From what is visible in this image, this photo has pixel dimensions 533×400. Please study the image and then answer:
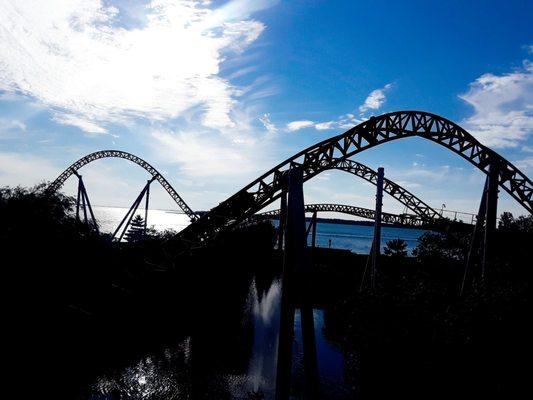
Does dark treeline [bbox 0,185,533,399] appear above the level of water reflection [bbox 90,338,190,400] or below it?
above

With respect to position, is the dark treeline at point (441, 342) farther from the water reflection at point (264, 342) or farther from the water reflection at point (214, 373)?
the water reflection at point (264, 342)

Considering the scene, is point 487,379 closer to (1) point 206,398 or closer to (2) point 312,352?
(2) point 312,352

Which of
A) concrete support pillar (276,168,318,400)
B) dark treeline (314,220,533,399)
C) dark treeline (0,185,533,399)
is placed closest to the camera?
concrete support pillar (276,168,318,400)

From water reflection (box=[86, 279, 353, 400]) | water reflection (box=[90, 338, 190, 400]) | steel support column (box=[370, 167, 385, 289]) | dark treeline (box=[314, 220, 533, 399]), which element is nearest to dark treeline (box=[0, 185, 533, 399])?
dark treeline (box=[314, 220, 533, 399])

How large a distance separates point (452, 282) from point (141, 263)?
23.1 metres

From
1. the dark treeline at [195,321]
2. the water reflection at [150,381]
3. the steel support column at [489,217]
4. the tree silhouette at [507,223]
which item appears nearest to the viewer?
the dark treeline at [195,321]

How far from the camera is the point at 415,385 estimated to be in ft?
33.2

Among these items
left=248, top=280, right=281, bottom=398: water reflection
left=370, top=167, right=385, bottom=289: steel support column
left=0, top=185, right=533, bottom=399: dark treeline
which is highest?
left=370, top=167, right=385, bottom=289: steel support column

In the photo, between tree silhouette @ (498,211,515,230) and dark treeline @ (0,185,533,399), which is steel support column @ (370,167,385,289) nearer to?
dark treeline @ (0,185,533,399)

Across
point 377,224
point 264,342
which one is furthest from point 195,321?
point 377,224

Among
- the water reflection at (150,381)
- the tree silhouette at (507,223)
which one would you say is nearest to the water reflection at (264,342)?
the water reflection at (150,381)

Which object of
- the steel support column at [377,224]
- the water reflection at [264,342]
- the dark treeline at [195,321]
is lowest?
the water reflection at [264,342]

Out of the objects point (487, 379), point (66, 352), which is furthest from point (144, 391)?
point (487, 379)

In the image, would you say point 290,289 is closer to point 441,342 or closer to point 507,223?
point 441,342
